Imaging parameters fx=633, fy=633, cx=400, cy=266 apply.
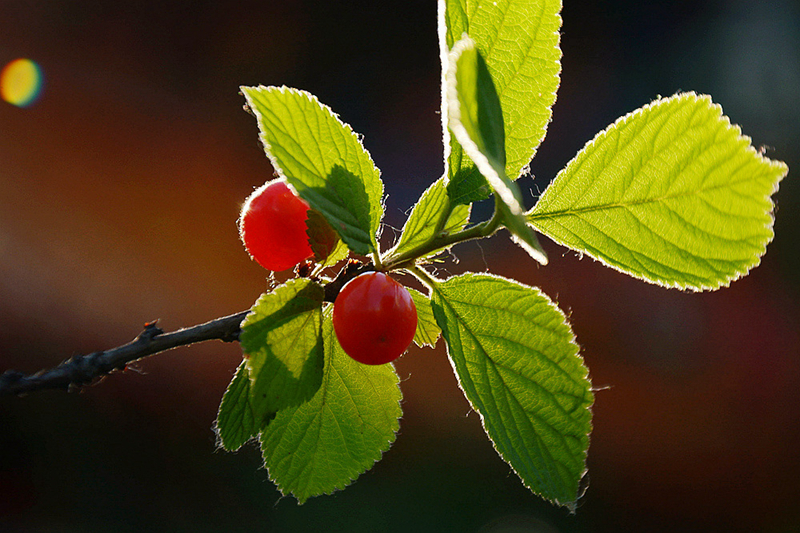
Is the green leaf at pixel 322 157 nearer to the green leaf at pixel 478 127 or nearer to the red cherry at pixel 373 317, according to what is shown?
the red cherry at pixel 373 317

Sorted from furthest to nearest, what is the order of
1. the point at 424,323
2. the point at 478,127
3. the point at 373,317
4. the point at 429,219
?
the point at 424,323 → the point at 429,219 → the point at 373,317 → the point at 478,127

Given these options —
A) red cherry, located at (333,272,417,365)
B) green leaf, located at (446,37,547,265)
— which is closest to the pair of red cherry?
red cherry, located at (333,272,417,365)

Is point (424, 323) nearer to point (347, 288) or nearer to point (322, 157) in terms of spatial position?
point (347, 288)

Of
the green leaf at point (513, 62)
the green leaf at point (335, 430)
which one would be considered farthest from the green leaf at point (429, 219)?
the green leaf at point (335, 430)

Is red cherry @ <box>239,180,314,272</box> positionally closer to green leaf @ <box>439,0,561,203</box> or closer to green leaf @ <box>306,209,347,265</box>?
green leaf @ <box>306,209,347,265</box>

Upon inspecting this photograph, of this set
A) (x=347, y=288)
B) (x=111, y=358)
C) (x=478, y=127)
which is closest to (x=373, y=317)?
(x=347, y=288)
